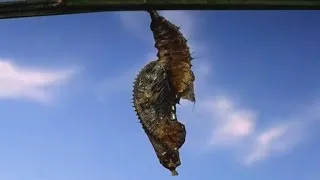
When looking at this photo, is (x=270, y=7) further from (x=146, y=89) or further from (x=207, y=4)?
(x=146, y=89)

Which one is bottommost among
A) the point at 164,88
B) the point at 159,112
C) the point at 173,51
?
the point at 159,112

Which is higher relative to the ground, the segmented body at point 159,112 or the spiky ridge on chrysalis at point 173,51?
the spiky ridge on chrysalis at point 173,51

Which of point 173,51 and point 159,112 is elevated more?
point 173,51

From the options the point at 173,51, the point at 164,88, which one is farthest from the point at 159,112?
the point at 173,51

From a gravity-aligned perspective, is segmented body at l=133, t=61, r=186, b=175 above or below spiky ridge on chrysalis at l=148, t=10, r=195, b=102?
below

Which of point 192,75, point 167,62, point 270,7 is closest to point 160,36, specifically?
point 167,62

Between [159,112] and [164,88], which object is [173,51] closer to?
[164,88]
